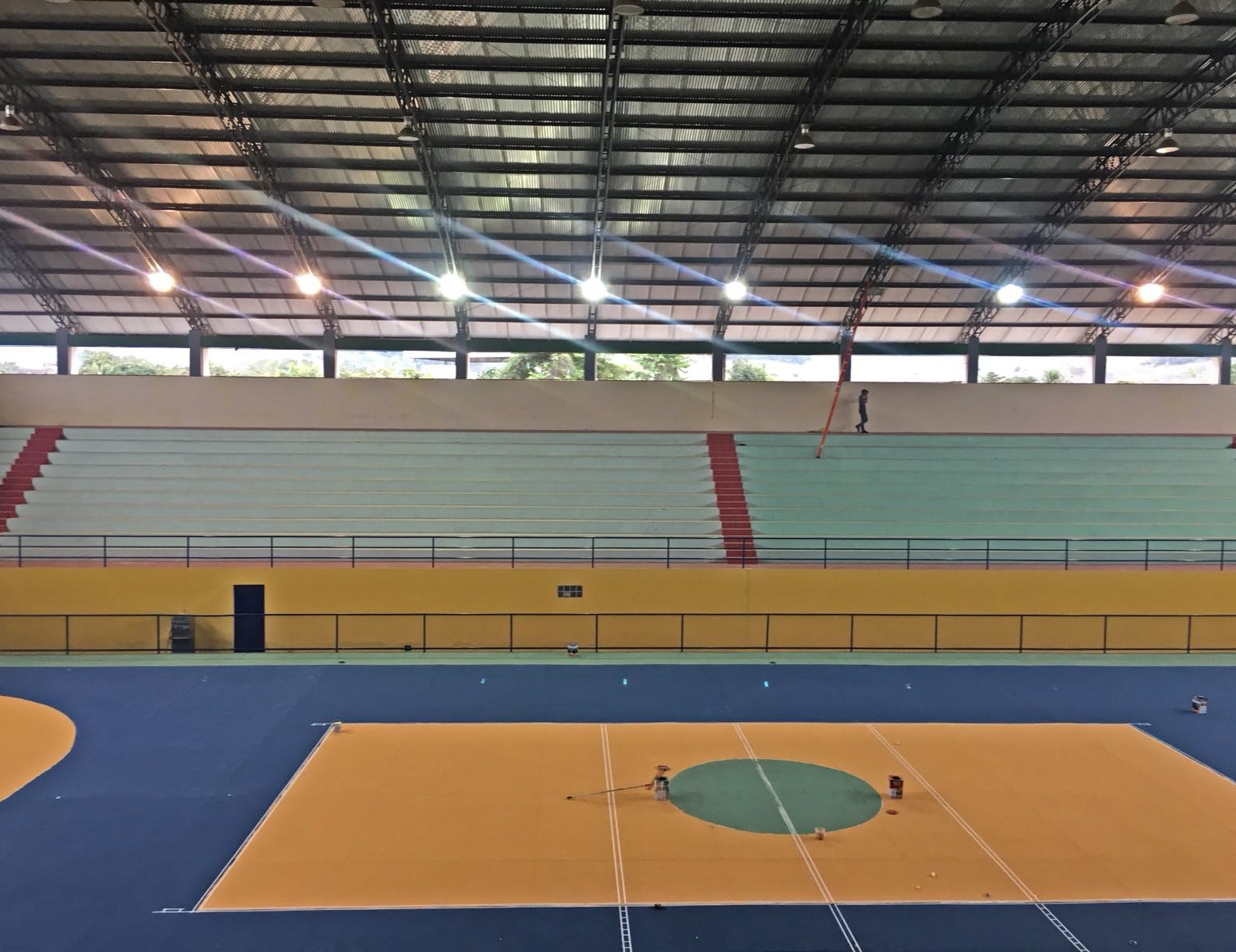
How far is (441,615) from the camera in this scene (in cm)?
1927

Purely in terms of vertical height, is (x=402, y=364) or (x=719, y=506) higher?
(x=402, y=364)

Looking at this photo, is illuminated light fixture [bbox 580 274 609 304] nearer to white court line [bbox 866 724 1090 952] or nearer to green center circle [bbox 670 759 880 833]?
white court line [bbox 866 724 1090 952]

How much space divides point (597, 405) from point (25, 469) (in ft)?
53.8

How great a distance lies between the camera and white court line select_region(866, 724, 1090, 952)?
843cm

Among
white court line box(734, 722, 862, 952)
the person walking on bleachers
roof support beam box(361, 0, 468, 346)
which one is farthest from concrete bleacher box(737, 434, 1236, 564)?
roof support beam box(361, 0, 468, 346)

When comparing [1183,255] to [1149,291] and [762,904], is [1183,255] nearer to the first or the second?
[1149,291]

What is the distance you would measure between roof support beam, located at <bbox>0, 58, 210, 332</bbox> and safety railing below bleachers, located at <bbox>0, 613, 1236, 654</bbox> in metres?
13.4

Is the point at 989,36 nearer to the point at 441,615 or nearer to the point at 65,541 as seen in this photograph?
the point at 441,615

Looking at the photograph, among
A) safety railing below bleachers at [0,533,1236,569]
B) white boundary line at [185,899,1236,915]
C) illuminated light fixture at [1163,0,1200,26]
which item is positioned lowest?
white boundary line at [185,899,1236,915]

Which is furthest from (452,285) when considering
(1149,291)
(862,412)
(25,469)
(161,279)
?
(1149,291)

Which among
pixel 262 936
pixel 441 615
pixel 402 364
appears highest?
pixel 402 364

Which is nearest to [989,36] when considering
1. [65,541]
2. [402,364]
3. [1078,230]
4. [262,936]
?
[1078,230]

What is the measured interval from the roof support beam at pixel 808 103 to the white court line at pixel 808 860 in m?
16.5

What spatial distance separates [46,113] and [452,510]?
15.4 meters
